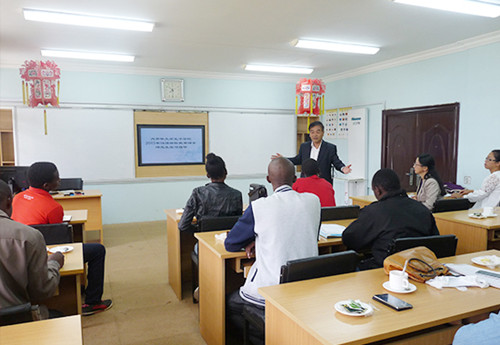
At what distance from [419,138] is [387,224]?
406 centimetres

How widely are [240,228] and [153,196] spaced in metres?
5.09

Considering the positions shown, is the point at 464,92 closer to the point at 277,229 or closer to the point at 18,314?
the point at 277,229

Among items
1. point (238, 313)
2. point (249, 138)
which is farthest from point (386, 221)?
point (249, 138)

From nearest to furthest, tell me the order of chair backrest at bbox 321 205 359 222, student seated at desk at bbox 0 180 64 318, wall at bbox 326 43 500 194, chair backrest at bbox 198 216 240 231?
student seated at desk at bbox 0 180 64 318, chair backrest at bbox 198 216 240 231, chair backrest at bbox 321 205 359 222, wall at bbox 326 43 500 194

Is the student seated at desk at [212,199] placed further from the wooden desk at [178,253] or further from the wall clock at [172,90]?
the wall clock at [172,90]

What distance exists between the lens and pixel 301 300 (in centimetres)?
158

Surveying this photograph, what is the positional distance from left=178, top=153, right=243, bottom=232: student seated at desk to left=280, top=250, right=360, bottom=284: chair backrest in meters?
1.29

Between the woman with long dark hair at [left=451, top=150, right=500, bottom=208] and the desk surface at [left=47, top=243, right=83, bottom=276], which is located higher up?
the woman with long dark hair at [left=451, top=150, right=500, bottom=208]

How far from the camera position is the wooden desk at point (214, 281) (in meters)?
2.29

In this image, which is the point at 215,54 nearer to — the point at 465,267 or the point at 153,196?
the point at 153,196

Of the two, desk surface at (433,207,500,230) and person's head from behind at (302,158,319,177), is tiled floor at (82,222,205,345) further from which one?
desk surface at (433,207,500,230)

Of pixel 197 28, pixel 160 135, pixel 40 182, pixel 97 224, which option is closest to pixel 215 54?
pixel 197 28

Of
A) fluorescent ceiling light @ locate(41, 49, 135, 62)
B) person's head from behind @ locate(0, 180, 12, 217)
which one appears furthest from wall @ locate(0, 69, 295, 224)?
person's head from behind @ locate(0, 180, 12, 217)

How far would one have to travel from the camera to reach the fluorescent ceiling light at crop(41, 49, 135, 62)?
17.5 ft
